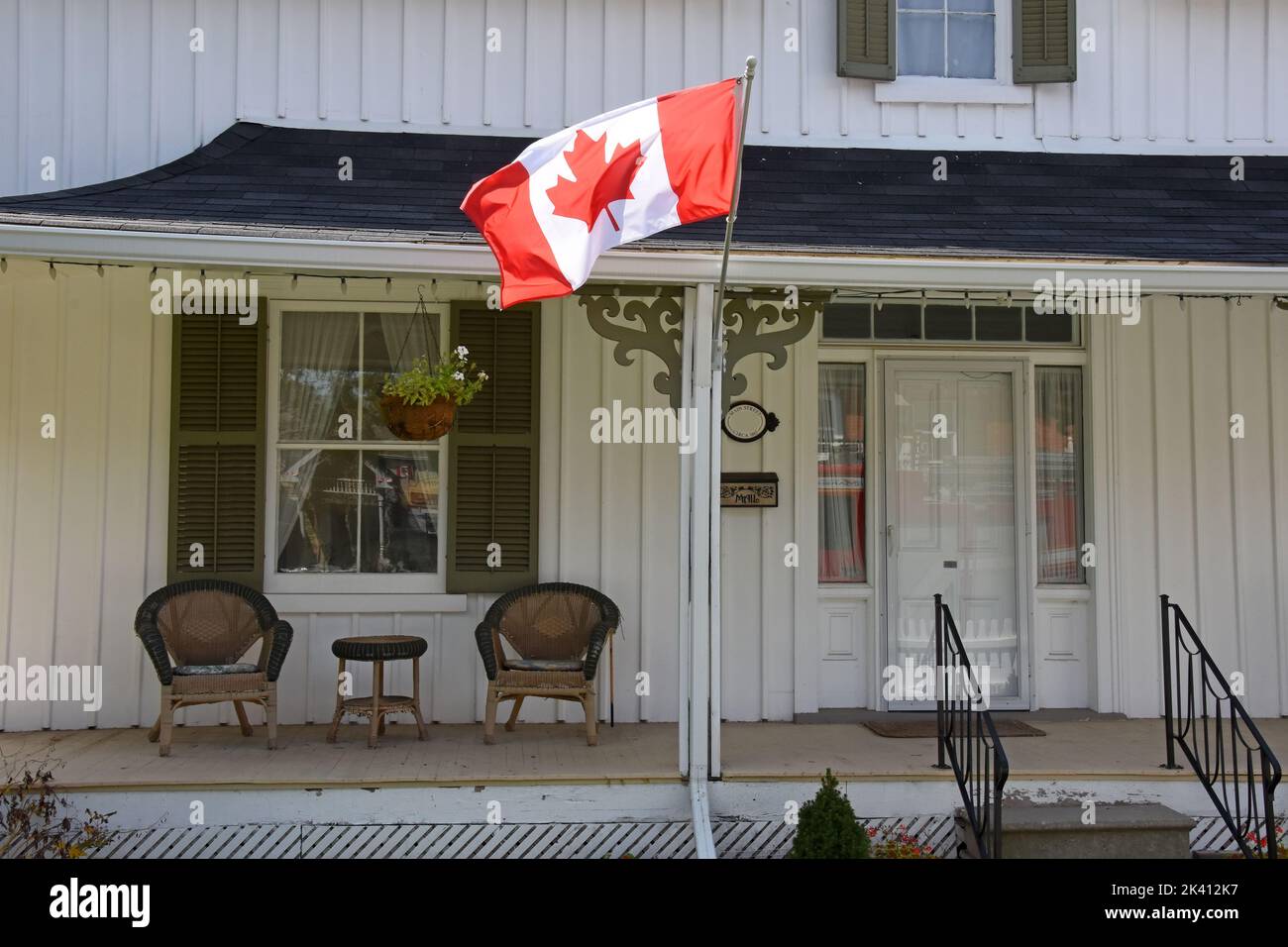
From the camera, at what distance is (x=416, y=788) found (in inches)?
219

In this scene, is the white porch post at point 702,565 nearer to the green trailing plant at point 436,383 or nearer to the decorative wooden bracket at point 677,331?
the decorative wooden bracket at point 677,331

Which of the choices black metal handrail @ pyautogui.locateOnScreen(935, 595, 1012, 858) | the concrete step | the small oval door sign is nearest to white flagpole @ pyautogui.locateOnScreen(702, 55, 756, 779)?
black metal handrail @ pyautogui.locateOnScreen(935, 595, 1012, 858)

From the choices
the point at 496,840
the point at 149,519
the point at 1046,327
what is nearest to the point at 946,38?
the point at 1046,327

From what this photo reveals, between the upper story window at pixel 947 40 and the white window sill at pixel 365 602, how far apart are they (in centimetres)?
420

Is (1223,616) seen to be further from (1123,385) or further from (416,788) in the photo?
(416,788)

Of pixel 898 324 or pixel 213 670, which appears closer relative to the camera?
pixel 213 670

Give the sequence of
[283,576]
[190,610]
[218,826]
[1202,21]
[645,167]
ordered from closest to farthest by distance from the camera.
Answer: [645,167] < [218,826] < [190,610] < [283,576] < [1202,21]

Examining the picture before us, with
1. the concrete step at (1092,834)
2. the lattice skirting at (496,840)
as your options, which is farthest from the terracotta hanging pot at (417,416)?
the concrete step at (1092,834)

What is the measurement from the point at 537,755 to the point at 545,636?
805mm

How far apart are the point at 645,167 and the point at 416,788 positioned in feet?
9.38

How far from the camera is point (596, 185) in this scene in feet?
16.2

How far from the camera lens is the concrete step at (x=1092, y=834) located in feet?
17.7

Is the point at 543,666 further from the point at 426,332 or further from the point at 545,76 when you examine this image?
the point at 545,76

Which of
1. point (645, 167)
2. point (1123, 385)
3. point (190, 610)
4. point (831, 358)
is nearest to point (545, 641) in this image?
point (190, 610)
